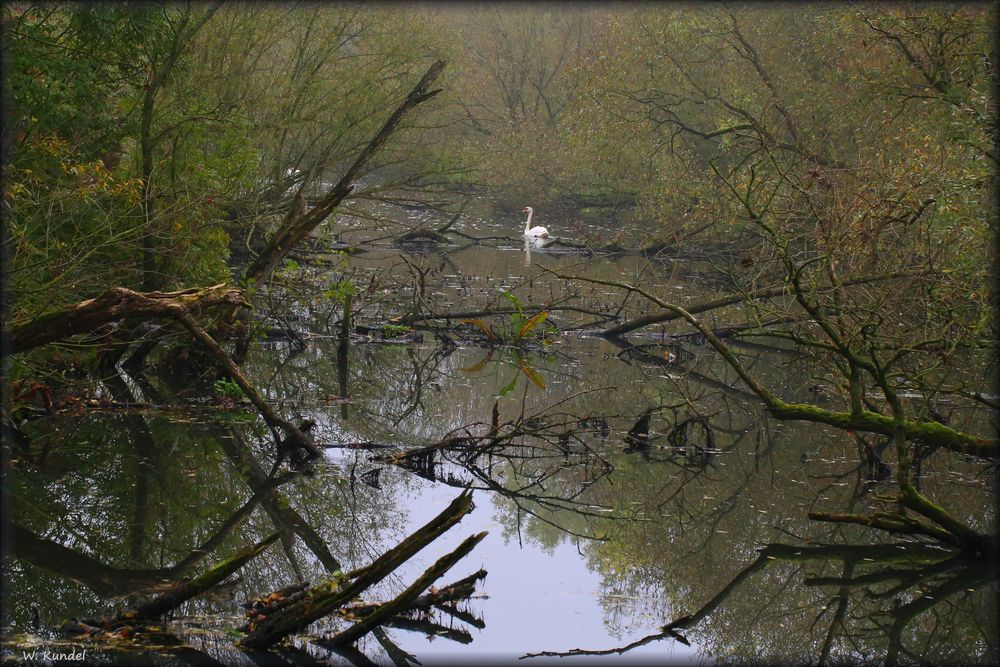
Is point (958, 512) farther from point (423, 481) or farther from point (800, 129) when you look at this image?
point (800, 129)

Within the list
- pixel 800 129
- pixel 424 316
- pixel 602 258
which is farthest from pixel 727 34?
pixel 424 316

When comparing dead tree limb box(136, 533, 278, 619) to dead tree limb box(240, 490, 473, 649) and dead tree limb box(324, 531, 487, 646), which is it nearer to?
dead tree limb box(240, 490, 473, 649)

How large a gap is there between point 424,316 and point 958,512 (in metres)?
8.73

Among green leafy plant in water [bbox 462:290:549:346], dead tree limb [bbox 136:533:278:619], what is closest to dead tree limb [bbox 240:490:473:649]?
dead tree limb [bbox 136:533:278:619]

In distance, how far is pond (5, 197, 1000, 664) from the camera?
6.09 metres

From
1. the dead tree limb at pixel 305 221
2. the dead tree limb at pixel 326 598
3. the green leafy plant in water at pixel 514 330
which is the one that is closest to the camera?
the dead tree limb at pixel 326 598

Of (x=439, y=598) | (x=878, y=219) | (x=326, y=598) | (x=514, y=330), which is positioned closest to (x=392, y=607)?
(x=326, y=598)

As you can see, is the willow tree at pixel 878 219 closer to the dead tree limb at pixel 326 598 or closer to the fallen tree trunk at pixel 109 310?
the dead tree limb at pixel 326 598

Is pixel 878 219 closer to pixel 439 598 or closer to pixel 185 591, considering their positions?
pixel 439 598

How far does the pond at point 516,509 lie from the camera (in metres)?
6.09

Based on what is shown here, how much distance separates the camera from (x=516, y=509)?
26.8ft

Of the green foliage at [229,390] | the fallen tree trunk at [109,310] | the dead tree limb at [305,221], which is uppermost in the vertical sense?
the dead tree limb at [305,221]

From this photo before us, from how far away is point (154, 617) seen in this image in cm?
525

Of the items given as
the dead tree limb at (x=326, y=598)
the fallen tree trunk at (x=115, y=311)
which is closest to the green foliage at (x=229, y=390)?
the fallen tree trunk at (x=115, y=311)
